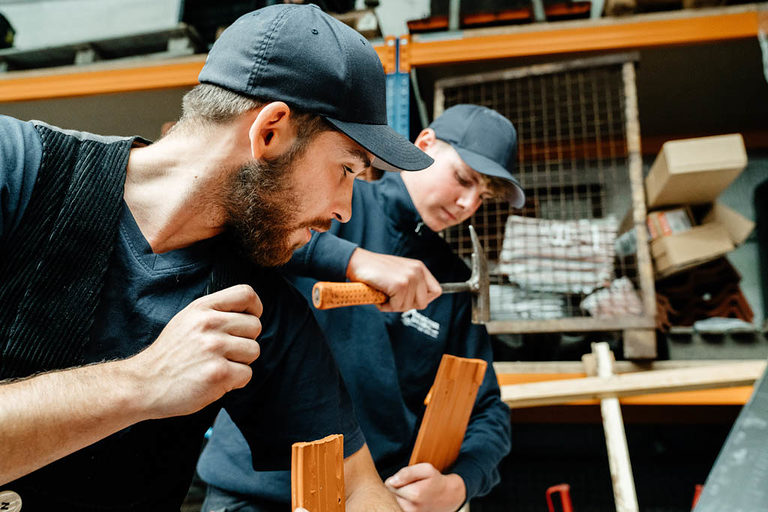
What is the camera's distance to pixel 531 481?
277cm

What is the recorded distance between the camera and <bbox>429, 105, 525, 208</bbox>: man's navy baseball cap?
1440 mm

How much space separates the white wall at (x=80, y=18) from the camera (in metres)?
3.88

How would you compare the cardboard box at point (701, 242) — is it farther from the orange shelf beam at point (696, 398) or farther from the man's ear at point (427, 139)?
the man's ear at point (427, 139)

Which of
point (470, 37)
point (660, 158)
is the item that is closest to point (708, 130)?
point (660, 158)

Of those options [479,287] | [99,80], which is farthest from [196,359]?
[99,80]

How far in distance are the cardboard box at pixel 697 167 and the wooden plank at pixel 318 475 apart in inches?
79.2

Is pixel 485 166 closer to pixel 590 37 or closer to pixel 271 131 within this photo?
pixel 271 131

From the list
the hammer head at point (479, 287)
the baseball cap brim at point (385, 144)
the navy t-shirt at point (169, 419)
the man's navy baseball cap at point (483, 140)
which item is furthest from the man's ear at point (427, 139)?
the navy t-shirt at point (169, 419)

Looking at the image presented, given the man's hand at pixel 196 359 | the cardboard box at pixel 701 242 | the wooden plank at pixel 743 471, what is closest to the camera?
the wooden plank at pixel 743 471

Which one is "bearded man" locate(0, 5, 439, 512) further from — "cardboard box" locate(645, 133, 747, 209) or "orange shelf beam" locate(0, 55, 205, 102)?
"orange shelf beam" locate(0, 55, 205, 102)

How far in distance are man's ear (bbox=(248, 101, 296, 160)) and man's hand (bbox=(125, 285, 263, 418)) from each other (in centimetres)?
25

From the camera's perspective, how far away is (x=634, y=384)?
71.5 inches

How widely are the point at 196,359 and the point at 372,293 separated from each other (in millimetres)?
462

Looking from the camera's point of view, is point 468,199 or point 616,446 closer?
point 468,199
